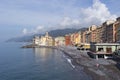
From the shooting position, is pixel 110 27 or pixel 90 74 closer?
pixel 90 74

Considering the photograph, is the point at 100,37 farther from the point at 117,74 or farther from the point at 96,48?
the point at 117,74

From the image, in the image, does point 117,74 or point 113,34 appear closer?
point 117,74

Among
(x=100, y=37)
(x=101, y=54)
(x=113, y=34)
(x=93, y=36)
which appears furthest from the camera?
(x=93, y=36)

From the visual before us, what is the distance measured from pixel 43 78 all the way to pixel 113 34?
290ft

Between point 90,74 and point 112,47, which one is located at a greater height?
point 112,47

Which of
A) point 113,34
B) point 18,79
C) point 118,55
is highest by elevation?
point 113,34

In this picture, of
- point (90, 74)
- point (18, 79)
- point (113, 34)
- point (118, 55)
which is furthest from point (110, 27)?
point (18, 79)

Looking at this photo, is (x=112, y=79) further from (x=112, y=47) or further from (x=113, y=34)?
(x=113, y=34)

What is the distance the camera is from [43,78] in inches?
2432

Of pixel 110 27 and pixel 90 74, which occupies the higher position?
pixel 110 27

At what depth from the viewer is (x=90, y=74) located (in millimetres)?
63438

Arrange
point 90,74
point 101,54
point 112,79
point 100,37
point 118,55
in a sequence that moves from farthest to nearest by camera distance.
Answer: point 100,37 < point 101,54 < point 118,55 < point 90,74 < point 112,79

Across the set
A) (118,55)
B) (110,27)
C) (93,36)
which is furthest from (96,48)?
(93,36)

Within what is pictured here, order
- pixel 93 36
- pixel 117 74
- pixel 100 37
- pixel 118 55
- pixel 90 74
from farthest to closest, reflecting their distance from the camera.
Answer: pixel 93 36 < pixel 100 37 < pixel 118 55 < pixel 90 74 < pixel 117 74
